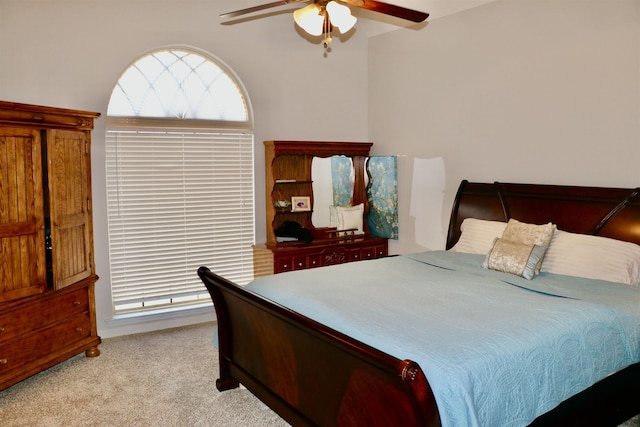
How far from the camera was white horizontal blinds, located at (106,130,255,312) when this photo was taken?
466 centimetres

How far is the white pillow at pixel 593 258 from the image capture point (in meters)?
3.26

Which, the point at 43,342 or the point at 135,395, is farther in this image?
the point at 43,342

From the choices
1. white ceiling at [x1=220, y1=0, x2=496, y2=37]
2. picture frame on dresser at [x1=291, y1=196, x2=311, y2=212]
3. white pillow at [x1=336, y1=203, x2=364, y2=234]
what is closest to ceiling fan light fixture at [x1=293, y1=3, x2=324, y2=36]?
white ceiling at [x1=220, y1=0, x2=496, y2=37]

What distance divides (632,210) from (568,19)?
1.52 m

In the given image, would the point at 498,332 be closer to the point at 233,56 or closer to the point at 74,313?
the point at 74,313

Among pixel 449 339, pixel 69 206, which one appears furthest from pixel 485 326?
pixel 69 206

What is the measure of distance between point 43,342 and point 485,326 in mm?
3029

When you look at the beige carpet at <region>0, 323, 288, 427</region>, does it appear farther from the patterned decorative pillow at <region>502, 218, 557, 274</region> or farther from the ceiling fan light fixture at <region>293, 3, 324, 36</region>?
the ceiling fan light fixture at <region>293, 3, 324, 36</region>

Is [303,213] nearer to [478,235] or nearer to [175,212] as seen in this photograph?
[175,212]

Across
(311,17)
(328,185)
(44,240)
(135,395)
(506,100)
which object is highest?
(311,17)

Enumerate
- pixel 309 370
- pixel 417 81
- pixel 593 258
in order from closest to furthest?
pixel 309 370 → pixel 593 258 → pixel 417 81

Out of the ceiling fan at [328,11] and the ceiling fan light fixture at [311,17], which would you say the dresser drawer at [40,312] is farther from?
the ceiling fan light fixture at [311,17]

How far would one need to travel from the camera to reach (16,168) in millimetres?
3396

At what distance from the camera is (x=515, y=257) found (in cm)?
350
